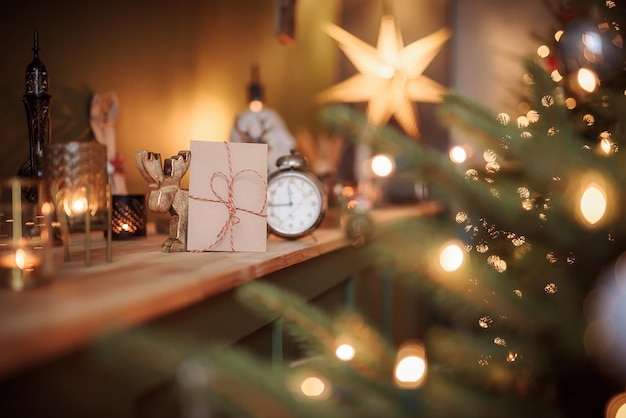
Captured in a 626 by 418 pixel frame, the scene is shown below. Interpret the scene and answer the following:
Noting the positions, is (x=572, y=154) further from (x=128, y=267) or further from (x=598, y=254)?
(x=128, y=267)

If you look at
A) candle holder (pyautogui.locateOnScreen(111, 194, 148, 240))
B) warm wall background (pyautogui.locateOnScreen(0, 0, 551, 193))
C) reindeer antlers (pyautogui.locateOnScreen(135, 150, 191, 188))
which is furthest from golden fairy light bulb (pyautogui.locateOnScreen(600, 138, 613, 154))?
candle holder (pyautogui.locateOnScreen(111, 194, 148, 240))

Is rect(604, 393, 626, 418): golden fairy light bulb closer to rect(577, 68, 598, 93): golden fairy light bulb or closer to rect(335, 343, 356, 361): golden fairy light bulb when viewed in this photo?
rect(335, 343, 356, 361): golden fairy light bulb

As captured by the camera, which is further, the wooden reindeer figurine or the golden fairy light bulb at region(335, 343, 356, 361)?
the wooden reindeer figurine

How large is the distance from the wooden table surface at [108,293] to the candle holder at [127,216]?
0.12 metres

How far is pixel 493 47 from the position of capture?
3604mm

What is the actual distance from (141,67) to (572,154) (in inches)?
48.9

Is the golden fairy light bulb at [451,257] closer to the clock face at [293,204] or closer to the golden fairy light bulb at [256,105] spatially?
the clock face at [293,204]

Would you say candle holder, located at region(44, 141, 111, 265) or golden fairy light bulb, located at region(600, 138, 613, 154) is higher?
golden fairy light bulb, located at region(600, 138, 613, 154)

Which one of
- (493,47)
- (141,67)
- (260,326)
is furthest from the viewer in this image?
(493,47)

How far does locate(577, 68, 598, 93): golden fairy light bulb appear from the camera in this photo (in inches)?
36.3

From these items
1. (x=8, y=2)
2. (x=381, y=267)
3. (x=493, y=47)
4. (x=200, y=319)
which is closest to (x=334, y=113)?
(x=381, y=267)

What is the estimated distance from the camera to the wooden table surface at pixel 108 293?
45 cm

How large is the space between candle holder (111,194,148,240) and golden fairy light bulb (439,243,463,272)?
0.73 metres

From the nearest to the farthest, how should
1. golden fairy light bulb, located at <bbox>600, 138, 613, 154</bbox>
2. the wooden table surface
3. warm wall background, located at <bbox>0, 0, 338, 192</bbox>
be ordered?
the wooden table surface < golden fairy light bulb, located at <bbox>600, 138, 613, 154</bbox> < warm wall background, located at <bbox>0, 0, 338, 192</bbox>
